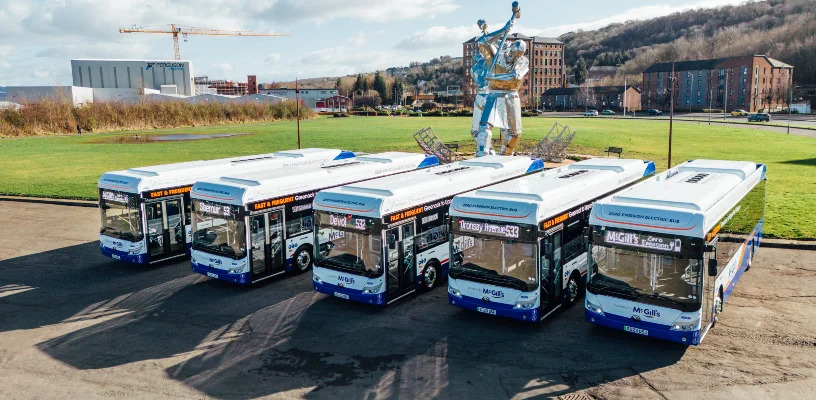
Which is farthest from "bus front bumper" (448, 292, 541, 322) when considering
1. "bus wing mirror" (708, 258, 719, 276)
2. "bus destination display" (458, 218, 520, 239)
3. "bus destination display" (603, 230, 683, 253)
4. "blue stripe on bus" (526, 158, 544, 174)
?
"blue stripe on bus" (526, 158, 544, 174)

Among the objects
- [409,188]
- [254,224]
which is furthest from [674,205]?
[254,224]

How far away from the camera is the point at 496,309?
13.2 m

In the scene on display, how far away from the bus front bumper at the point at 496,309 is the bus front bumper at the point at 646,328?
1.13m

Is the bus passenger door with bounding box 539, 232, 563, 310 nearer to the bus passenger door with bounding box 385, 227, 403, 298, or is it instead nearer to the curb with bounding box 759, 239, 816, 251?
the bus passenger door with bounding box 385, 227, 403, 298

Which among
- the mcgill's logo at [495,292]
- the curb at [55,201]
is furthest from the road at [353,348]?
the curb at [55,201]

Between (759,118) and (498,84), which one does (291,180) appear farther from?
(759,118)

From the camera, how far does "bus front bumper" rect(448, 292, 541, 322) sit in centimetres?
1285

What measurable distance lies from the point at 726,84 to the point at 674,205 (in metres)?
132

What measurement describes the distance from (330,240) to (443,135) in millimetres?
47546

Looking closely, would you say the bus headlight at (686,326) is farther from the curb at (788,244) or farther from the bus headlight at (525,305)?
the curb at (788,244)

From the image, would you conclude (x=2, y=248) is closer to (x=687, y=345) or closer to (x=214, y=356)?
(x=214, y=356)

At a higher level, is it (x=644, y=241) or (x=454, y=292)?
(x=644, y=241)

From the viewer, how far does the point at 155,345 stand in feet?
43.3

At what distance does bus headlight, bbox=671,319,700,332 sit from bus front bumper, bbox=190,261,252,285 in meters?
10.2
